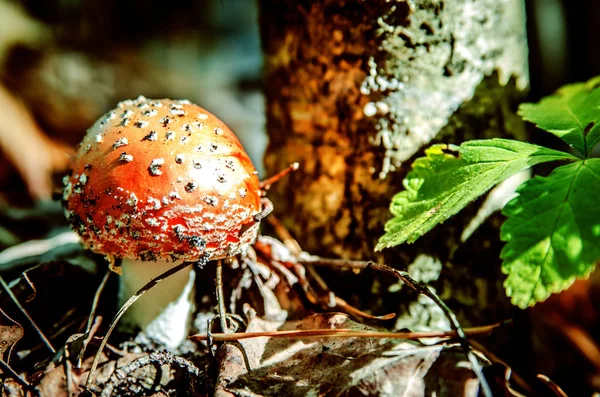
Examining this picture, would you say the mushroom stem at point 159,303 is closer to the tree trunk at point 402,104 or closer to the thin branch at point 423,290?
the thin branch at point 423,290

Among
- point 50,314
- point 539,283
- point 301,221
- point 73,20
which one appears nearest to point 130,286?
point 50,314

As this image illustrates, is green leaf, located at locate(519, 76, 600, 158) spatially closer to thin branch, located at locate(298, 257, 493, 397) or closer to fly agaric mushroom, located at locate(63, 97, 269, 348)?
thin branch, located at locate(298, 257, 493, 397)

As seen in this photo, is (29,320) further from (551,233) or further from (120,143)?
(551,233)

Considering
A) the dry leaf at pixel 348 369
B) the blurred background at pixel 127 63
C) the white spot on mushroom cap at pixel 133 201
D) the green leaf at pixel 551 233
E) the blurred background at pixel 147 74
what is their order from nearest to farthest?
the green leaf at pixel 551 233 < the dry leaf at pixel 348 369 < the white spot on mushroom cap at pixel 133 201 < the blurred background at pixel 147 74 < the blurred background at pixel 127 63

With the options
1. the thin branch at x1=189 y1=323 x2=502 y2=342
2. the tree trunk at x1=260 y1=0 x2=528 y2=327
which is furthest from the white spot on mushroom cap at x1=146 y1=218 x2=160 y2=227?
the tree trunk at x1=260 y1=0 x2=528 y2=327

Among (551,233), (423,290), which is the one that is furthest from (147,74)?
(551,233)

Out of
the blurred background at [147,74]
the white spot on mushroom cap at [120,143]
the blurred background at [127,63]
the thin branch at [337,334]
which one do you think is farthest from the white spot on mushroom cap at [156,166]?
the blurred background at [127,63]
